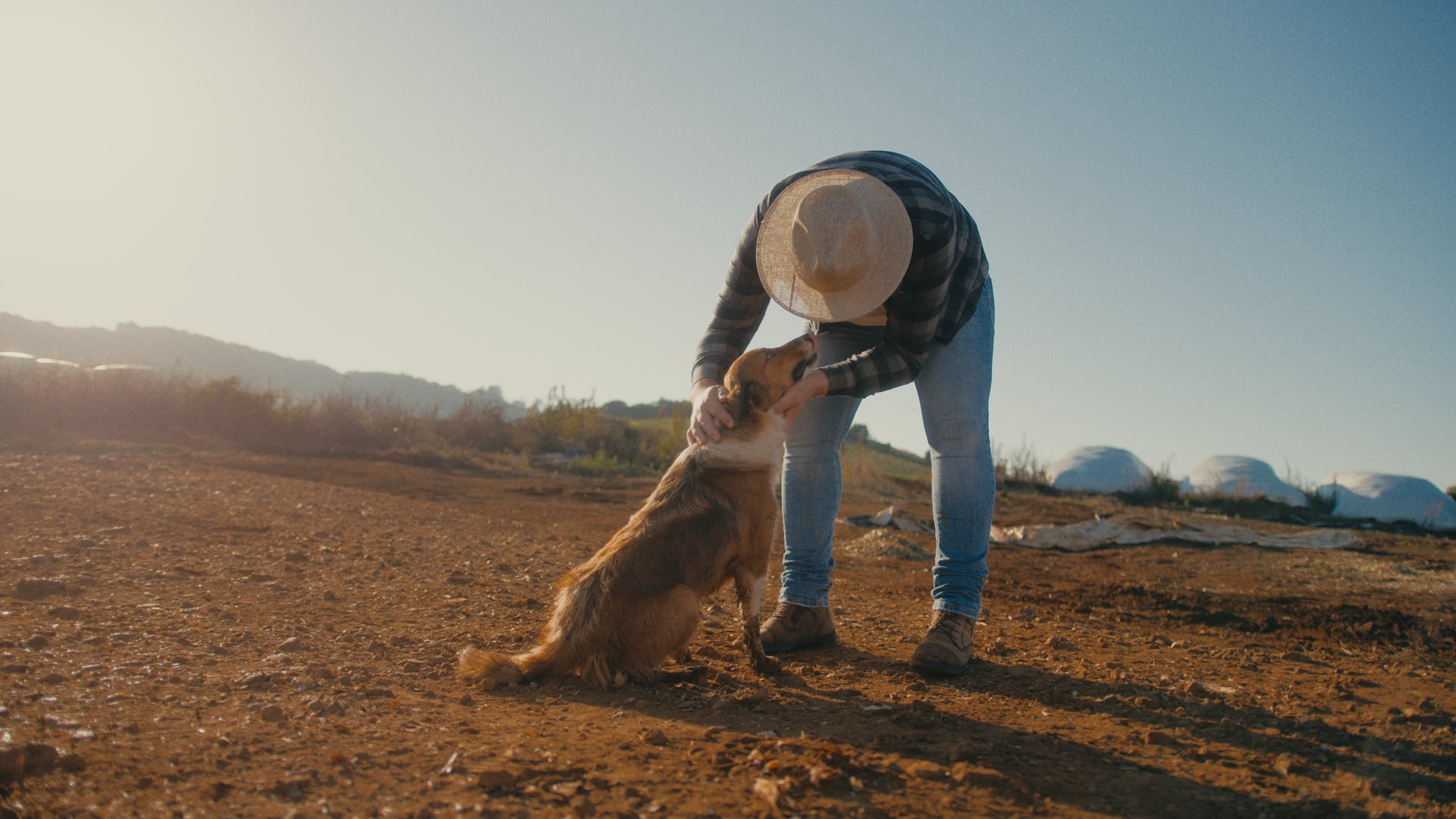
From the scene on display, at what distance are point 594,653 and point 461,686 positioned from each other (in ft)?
1.62

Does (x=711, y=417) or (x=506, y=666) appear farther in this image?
(x=711, y=417)

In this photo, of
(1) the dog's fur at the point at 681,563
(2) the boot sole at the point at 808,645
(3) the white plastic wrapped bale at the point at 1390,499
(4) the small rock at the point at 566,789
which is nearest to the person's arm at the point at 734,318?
(1) the dog's fur at the point at 681,563

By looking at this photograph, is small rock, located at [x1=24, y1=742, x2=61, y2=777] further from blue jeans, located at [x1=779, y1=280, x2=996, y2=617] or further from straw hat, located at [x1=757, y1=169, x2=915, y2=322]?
straw hat, located at [x1=757, y1=169, x2=915, y2=322]

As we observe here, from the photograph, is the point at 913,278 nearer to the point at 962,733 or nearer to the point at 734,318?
the point at 734,318

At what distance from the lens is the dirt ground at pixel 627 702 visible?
7.01 feet

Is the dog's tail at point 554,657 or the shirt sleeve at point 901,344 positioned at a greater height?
the shirt sleeve at point 901,344

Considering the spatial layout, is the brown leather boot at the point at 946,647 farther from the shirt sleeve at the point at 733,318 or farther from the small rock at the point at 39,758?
the small rock at the point at 39,758

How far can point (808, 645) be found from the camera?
390 cm

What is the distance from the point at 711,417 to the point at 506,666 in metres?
1.27

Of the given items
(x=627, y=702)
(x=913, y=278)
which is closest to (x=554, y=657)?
(x=627, y=702)

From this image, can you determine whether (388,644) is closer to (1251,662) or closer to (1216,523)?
(1251,662)

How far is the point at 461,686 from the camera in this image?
3.12 metres

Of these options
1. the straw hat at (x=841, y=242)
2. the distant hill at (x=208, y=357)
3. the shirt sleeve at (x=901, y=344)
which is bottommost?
the shirt sleeve at (x=901, y=344)

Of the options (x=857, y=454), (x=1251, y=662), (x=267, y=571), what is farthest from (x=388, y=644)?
(x=857, y=454)
